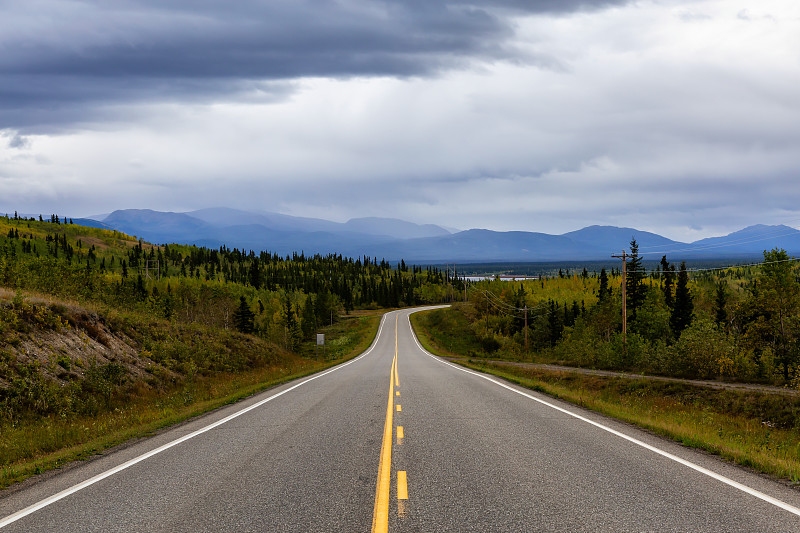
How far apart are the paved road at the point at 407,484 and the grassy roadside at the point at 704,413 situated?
0.71 m

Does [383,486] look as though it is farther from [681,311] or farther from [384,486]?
[681,311]

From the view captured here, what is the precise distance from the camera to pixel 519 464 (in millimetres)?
7762

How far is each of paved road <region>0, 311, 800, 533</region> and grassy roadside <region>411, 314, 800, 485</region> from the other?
71 centimetres

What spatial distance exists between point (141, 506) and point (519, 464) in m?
5.45

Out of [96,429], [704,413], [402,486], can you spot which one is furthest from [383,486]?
[704,413]

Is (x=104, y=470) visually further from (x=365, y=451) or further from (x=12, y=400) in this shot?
(x=12, y=400)

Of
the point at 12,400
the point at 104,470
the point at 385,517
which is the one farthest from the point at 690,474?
the point at 12,400

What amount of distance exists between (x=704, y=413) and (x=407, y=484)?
17.1m

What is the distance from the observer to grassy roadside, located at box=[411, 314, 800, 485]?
909 centimetres

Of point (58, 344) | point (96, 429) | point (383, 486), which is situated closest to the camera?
point (383, 486)

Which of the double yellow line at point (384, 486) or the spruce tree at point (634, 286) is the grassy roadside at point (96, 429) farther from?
the spruce tree at point (634, 286)

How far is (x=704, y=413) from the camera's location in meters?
18.8

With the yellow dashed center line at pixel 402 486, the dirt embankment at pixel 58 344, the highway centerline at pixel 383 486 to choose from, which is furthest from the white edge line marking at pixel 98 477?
the dirt embankment at pixel 58 344

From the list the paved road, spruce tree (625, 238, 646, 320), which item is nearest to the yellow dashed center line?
the paved road
